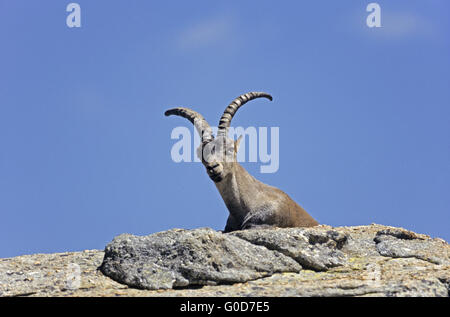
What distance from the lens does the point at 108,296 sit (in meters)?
10.2

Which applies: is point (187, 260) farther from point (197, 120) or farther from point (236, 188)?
point (197, 120)

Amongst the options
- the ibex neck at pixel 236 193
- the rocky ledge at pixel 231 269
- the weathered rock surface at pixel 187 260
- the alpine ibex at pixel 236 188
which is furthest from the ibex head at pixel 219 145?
the weathered rock surface at pixel 187 260

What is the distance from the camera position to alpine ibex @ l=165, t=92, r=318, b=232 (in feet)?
51.6

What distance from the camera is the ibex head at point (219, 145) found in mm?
15539

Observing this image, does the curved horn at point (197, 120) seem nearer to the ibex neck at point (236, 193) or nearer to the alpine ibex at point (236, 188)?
the alpine ibex at point (236, 188)

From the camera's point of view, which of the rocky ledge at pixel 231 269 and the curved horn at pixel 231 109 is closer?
the rocky ledge at pixel 231 269

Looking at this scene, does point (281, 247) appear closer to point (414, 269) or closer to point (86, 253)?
point (414, 269)

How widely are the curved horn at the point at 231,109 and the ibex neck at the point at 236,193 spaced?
992mm

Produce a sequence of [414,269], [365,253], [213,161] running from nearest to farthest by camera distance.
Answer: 1. [414,269]
2. [365,253]
3. [213,161]

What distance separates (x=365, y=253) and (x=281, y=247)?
2234 millimetres

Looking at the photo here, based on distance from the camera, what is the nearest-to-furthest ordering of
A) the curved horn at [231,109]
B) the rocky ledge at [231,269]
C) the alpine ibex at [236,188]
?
the rocky ledge at [231,269] < the alpine ibex at [236,188] < the curved horn at [231,109]
